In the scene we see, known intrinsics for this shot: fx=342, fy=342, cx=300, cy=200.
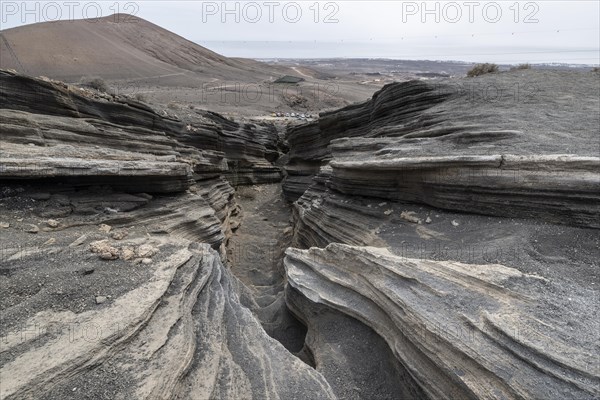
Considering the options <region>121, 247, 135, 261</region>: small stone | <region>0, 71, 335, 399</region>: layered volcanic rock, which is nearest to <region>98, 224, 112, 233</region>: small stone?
<region>0, 71, 335, 399</region>: layered volcanic rock

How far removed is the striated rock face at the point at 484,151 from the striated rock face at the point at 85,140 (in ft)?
16.8

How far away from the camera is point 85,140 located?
8305 millimetres

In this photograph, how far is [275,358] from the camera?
428 centimetres

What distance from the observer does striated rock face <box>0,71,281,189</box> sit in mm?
6480

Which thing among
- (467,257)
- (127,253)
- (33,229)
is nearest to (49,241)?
(33,229)

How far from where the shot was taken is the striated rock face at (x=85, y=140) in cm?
648

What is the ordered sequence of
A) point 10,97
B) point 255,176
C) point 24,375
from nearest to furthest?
point 24,375
point 10,97
point 255,176

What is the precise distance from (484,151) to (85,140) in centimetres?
897

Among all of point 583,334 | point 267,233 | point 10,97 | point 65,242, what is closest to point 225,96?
point 267,233

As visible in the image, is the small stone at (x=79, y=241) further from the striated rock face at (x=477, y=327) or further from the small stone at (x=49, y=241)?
the striated rock face at (x=477, y=327)

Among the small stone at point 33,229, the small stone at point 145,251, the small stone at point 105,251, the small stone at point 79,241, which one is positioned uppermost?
the small stone at point 33,229

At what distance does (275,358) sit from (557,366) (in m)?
2.92

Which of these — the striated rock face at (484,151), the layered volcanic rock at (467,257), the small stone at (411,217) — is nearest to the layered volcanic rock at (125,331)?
the layered volcanic rock at (467,257)

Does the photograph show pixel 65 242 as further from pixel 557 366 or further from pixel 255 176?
pixel 255 176
